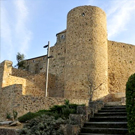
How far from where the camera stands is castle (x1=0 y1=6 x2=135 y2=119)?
20.1m

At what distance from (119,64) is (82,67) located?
21.9 ft

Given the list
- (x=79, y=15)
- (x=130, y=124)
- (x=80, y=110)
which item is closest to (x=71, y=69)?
(x=79, y=15)

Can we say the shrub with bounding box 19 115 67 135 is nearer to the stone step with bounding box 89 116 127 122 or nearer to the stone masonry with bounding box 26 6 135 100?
the stone step with bounding box 89 116 127 122

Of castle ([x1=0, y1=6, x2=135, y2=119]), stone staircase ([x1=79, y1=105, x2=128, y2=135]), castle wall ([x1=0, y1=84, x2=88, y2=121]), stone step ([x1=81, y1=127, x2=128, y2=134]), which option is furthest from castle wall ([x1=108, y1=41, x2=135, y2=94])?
stone step ([x1=81, y1=127, x2=128, y2=134])

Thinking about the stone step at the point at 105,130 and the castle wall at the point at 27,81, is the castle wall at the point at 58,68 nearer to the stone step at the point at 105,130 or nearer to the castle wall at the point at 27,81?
the castle wall at the point at 27,81

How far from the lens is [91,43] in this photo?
2100 cm

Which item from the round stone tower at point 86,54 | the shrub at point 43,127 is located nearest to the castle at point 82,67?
the round stone tower at point 86,54

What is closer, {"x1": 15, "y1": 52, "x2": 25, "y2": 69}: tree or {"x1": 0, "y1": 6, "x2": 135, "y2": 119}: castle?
{"x1": 0, "y1": 6, "x2": 135, "y2": 119}: castle

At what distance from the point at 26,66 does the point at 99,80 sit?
18223 millimetres

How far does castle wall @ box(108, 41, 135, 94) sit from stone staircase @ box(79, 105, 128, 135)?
48.7 feet

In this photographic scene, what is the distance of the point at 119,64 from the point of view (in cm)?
2511

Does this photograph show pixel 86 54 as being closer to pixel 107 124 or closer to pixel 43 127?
pixel 107 124

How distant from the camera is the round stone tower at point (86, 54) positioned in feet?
66.2

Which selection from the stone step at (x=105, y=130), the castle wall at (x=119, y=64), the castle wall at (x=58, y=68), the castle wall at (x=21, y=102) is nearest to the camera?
the stone step at (x=105, y=130)
